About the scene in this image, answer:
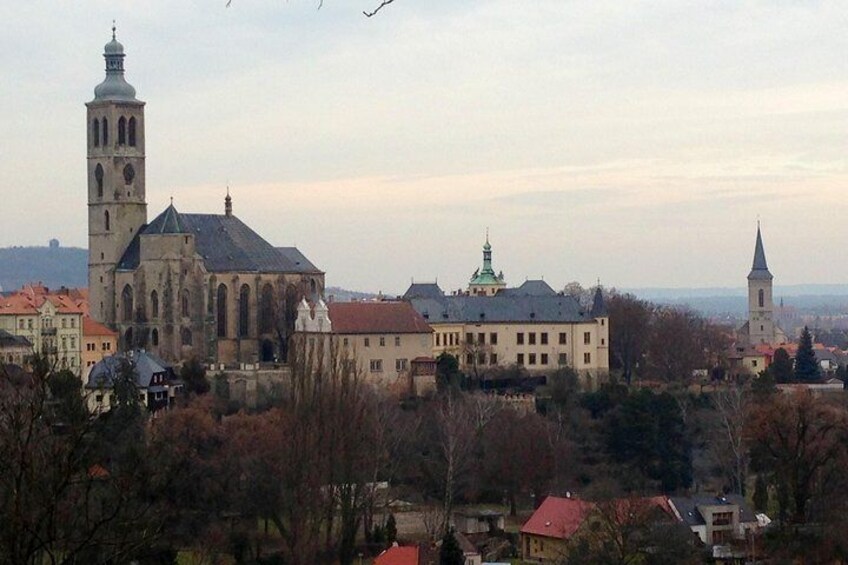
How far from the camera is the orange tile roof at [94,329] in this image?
79438mm

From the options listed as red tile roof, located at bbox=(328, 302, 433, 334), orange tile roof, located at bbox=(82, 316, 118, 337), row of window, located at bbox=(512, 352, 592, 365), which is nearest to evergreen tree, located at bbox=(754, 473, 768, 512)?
red tile roof, located at bbox=(328, 302, 433, 334)

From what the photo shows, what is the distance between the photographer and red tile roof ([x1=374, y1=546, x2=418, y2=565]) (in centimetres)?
4569

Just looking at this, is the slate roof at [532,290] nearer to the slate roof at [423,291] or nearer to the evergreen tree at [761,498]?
the slate roof at [423,291]

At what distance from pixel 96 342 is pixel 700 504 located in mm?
33431

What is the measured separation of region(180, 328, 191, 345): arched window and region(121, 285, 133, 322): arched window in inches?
107

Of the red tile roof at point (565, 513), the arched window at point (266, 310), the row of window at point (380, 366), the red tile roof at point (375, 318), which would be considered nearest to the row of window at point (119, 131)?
the arched window at point (266, 310)

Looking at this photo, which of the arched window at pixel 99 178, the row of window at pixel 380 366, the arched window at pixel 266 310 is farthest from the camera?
the arched window at pixel 99 178

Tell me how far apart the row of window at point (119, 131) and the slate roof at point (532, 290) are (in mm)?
18126

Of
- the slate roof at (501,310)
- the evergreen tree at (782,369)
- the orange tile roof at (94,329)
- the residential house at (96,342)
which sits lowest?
the evergreen tree at (782,369)

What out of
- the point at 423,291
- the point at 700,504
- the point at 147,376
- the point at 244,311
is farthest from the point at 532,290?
the point at 700,504

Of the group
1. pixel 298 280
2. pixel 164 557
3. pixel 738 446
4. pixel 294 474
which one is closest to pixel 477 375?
pixel 298 280

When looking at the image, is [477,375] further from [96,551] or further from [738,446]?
[96,551]

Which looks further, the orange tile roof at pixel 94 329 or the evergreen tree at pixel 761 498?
the orange tile roof at pixel 94 329

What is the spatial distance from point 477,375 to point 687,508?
2507cm
